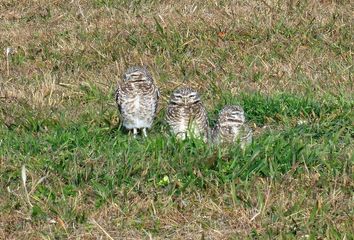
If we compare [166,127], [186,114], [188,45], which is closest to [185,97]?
[186,114]

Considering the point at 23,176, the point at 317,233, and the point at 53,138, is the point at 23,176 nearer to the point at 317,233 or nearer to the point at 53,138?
the point at 53,138

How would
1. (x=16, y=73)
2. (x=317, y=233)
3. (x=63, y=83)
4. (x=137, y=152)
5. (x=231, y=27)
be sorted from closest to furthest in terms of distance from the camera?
1. (x=317, y=233)
2. (x=137, y=152)
3. (x=63, y=83)
4. (x=16, y=73)
5. (x=231, y=27)

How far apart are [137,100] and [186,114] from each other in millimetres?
626

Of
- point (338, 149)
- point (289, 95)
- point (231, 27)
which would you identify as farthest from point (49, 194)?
point (231, 27)

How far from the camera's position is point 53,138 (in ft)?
25.3

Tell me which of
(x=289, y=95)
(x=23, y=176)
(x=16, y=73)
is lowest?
(x=16, y=73)

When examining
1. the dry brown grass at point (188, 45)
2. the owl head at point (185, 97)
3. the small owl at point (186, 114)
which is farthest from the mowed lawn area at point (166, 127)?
the owl head at point (185, 97)

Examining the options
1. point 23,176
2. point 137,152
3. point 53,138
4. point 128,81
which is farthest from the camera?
point 128,81

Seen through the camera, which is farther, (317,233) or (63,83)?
(63,83)

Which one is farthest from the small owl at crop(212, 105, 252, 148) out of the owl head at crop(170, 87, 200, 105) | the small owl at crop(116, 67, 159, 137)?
the small owl at crop(116, 67, 159, 137)

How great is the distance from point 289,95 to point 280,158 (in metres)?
2.25

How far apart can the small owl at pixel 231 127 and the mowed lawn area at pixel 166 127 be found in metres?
0.19

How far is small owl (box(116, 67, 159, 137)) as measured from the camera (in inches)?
330

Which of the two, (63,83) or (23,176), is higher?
(23,176)
